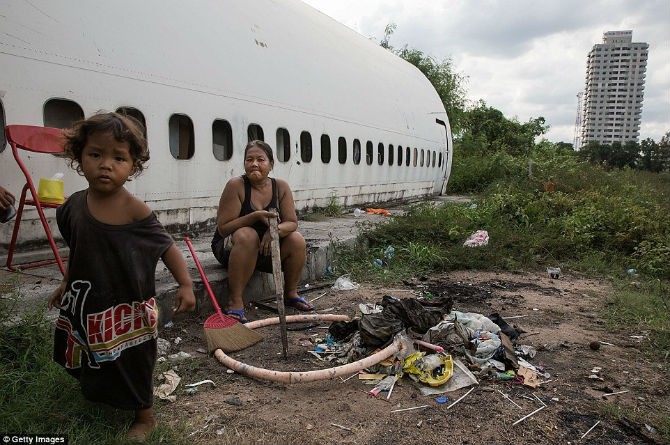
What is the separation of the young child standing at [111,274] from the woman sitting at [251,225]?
160 cm

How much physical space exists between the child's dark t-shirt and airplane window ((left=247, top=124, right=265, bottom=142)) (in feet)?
16.9

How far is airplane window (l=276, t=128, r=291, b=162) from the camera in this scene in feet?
26.4

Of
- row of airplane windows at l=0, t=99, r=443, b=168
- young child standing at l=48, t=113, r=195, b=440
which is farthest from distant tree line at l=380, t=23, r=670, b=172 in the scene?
young child standing at l=48, t=113, r=195, b=440

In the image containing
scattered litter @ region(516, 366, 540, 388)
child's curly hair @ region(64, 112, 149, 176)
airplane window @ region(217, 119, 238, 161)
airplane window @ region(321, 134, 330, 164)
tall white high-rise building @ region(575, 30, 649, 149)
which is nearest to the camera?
child's curly hair @ region(64, 112, 149, 176)

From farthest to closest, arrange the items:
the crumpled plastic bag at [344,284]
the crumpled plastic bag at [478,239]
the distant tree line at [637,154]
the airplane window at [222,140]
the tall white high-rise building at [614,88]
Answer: the tall white high-rise building at [614,88] < the distant tree line at [637,154] < the crumpled plastic bag at [478,239] < the airplane window at [222,140] < the crumpled plastic bag at [344,284]

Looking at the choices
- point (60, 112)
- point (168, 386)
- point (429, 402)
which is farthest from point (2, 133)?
point (429, 402)

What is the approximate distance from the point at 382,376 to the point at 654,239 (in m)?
5.89

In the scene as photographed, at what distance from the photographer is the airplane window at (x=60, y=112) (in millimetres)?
4637

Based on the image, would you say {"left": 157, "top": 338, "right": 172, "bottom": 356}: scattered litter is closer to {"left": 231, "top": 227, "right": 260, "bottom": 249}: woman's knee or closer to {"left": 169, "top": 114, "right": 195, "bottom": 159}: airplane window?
{"left": 231, "top": 227, "right": 260, "bottom": 249}: woman's knee

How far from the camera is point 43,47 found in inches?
172

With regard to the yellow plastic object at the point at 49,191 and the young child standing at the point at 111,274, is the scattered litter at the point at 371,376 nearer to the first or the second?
the young child standing at the point at 111,274

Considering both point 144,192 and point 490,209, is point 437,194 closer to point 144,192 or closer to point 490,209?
point 490,209

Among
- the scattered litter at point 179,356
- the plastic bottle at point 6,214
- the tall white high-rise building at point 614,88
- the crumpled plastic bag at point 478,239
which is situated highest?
the tall white high-rise building at point 614,88

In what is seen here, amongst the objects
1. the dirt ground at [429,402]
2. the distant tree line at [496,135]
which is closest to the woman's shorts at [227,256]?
the dirt ground at [429,402]
